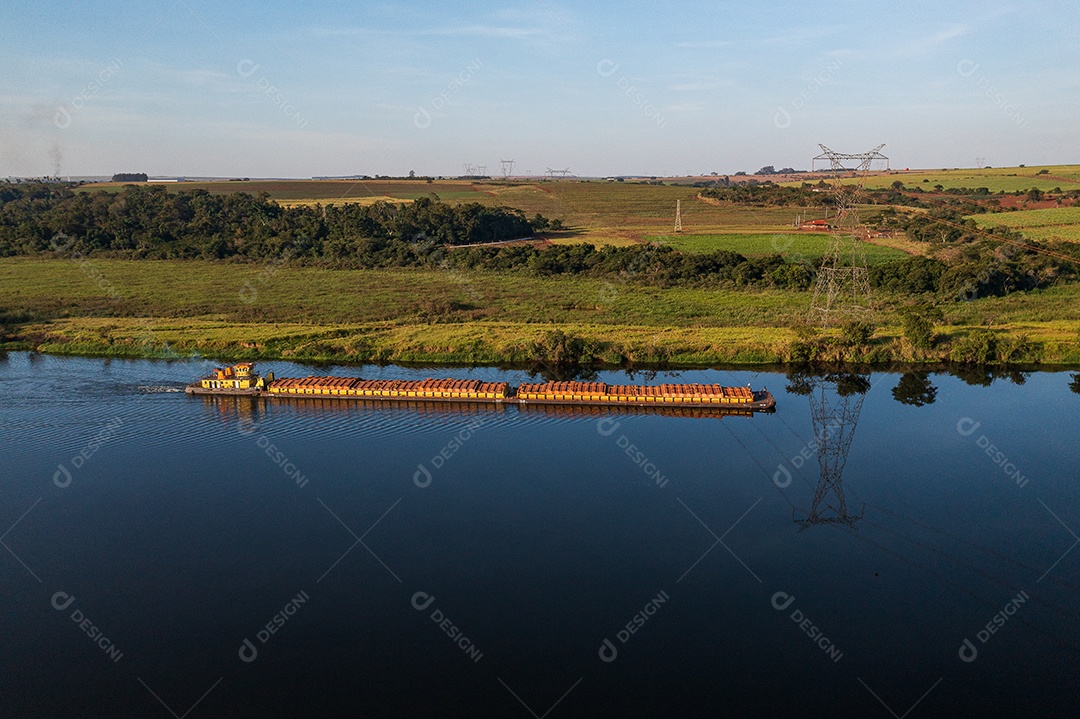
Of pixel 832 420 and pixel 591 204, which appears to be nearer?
pixel 832 420

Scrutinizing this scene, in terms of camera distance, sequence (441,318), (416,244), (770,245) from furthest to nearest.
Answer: (416,244)
(770,245)
(441,318)

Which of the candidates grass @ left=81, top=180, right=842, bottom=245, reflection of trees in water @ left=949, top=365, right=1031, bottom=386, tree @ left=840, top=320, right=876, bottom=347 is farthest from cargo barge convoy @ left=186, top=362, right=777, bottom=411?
grass @ left=81, top=180, right=842, bottom=245

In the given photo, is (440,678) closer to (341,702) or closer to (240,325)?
(341,702)

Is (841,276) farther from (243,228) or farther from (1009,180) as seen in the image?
(1009,180)

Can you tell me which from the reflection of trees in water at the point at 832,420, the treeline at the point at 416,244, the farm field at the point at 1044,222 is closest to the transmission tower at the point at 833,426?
the reflection of trees in water at the point at 832,420

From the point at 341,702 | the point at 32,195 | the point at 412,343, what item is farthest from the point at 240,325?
the point at 32,195

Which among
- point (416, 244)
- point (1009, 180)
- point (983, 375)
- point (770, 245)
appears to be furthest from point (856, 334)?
point (1009, 180)
